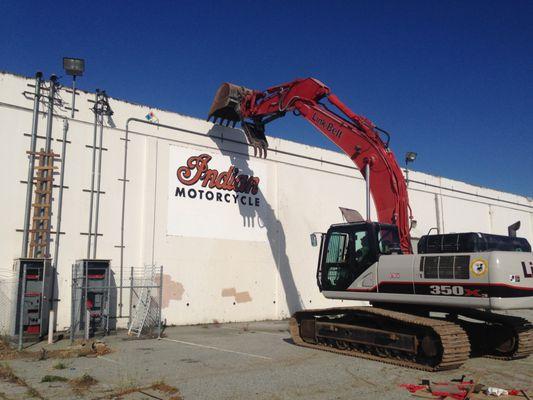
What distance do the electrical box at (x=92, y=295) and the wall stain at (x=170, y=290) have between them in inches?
82.4

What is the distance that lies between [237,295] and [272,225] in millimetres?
3289

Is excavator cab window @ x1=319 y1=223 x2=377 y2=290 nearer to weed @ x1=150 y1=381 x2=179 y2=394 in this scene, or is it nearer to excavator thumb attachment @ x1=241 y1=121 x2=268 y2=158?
weed @ x1=150 y1=381 x2=179 y2=394

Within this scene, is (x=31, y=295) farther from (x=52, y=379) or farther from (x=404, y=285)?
(x=404, y=285)

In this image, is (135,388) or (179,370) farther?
(179,370)

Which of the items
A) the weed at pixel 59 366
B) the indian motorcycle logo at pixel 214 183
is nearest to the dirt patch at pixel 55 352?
the weed at pixel 59 366

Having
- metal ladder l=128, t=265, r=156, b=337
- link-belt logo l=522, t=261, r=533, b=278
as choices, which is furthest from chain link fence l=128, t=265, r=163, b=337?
link-belt logo l=522, t=261, r=533, b=278

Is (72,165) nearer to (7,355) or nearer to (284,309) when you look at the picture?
(7,355)

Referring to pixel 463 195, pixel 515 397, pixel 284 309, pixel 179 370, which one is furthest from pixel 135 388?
pixel 463 195

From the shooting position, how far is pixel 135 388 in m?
7.86

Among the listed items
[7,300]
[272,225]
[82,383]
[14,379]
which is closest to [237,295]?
[272,225]

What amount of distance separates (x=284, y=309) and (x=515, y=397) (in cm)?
1346

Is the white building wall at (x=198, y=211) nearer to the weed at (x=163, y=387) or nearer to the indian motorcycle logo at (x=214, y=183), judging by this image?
the indian motorcycle logo at (x=214, y=183)

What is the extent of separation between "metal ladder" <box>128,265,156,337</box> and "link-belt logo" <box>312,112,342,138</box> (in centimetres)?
703

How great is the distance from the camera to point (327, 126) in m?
14.8
